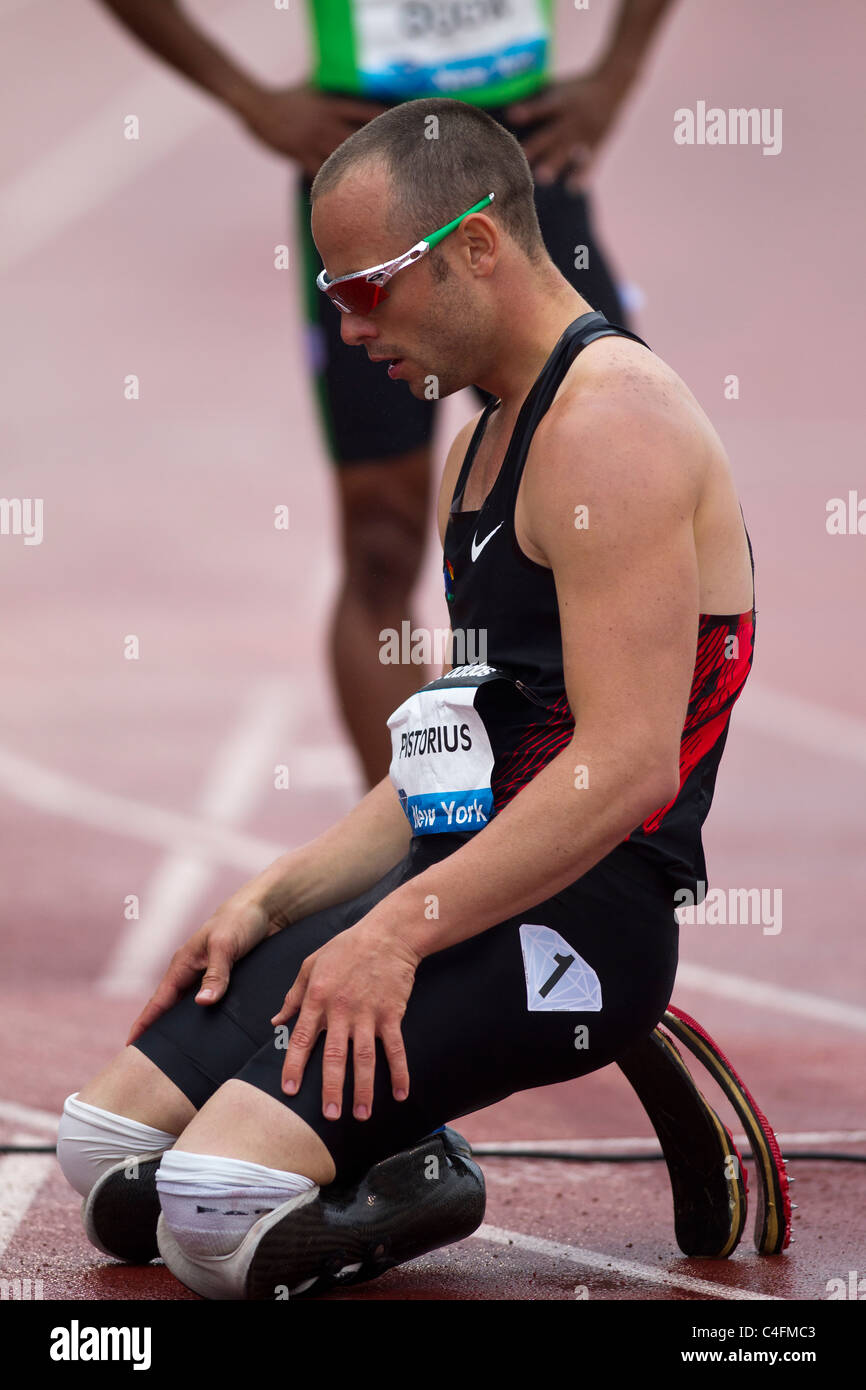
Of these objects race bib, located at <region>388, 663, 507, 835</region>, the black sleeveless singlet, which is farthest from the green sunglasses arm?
race bib, located at <region>388, 663, 507, 835</region>

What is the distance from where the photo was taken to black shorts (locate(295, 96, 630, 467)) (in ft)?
11.3

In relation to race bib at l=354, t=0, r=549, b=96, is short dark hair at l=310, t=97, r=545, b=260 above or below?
below

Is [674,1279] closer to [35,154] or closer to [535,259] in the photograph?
[535,259]

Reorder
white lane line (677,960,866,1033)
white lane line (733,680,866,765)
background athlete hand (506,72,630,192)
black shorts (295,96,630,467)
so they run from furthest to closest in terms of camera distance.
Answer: white lane line (733,680,866,765)
white lane line (677,960,866,1033)
background athlete hand (506,72,630,192)
black shorts (295,96,630,467)

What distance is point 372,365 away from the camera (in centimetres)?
355

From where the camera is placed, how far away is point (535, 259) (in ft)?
7.64

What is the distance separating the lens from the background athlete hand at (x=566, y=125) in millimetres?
3684

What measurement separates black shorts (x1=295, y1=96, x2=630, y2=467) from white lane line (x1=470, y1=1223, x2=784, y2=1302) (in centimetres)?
153

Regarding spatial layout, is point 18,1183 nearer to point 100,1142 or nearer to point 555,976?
point 100,1142

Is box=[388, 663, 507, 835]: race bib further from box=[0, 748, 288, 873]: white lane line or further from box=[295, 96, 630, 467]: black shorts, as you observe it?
box=[0, 748, 288, 873]: white lane line

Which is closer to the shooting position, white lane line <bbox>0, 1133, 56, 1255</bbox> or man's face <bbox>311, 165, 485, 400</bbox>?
man's face <bbox>311, 165, 485, 400</bbox>

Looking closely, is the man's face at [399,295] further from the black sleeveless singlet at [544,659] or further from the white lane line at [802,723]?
the white lane line at [802,723]

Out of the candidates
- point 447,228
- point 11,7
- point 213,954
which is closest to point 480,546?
point 447,228

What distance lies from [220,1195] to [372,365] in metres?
1.84
